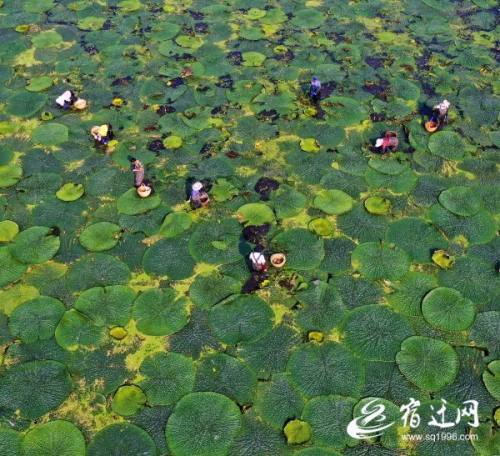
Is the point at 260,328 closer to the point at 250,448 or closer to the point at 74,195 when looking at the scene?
the point at 250,448

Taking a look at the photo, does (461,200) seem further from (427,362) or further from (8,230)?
(8,230)

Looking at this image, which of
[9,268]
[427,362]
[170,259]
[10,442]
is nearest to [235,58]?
[170,259]

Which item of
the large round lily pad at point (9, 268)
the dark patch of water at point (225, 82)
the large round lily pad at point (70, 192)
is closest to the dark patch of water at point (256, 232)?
the large round lily pad at point (70, 192)

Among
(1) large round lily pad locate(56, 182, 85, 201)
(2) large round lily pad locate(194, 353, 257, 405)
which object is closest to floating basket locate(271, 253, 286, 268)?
(2) large round lily pad locate(194, 353, 257, 405)

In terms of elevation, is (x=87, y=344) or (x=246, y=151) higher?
(x=246, y=151)

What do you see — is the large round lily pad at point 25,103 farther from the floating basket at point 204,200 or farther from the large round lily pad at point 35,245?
the floating basket at point 204,200

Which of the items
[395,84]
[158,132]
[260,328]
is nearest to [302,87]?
[395,84]
